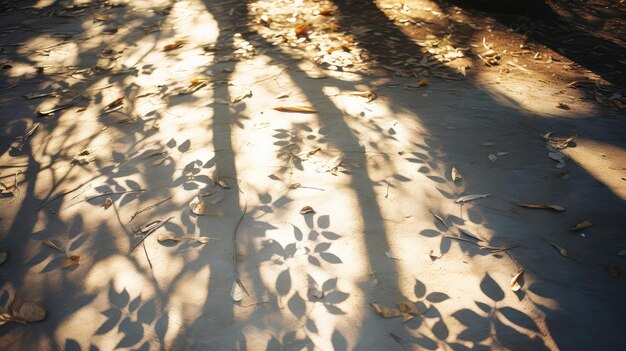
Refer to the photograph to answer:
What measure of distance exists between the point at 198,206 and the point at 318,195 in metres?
0.95

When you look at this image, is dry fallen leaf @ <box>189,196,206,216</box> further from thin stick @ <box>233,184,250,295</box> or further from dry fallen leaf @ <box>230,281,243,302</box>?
dry fallen leaf @ <box>230,281,243,302</box>

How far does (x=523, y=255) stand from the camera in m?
2.37

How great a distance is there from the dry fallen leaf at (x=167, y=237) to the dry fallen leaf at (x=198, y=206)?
0.24 m

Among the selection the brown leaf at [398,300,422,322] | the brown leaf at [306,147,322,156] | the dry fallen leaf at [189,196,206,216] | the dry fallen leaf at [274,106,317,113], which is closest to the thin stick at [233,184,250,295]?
the dry fallen leaf at [189,196,206,216]

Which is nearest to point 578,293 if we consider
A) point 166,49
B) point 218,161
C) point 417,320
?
point 417,320

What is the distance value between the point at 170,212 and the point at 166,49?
10.9 ft

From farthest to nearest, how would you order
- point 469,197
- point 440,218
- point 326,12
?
point 326,12 → point 469,197 → point 440,218

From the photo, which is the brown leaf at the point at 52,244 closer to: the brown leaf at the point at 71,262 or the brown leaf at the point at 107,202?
the brown leaf at the point at 71,262

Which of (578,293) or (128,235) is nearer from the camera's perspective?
(578,293)

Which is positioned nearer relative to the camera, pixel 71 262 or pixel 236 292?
pixel 236 292

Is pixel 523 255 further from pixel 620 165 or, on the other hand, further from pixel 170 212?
pixel 170 212

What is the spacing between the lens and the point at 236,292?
2244mm

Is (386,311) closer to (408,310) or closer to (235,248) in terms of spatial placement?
(408,310)

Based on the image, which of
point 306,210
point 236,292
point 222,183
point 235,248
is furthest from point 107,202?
point 306,210
